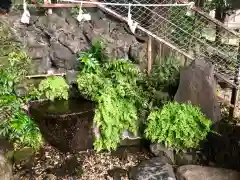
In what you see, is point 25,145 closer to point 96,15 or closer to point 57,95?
point 57,95

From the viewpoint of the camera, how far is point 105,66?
21.3 feet

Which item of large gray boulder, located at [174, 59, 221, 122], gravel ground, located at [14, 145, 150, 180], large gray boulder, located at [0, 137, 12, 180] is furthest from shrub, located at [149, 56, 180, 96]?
large gray boulder, located at [0, 137, 12, 180]

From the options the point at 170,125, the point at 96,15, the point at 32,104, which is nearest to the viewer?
the point at 170,125

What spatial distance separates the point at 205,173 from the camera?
189 inches

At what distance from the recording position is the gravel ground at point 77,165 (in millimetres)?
5277

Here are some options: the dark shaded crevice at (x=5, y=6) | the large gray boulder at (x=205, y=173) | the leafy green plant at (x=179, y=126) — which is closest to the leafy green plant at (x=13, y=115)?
the dark shaded crevice at (x=5, y=6)

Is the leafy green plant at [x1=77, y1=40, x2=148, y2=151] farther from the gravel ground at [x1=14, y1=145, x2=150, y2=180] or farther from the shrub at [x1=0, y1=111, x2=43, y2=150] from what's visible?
the shrub at [x1=0, y1=111, x2=43, y2=150]

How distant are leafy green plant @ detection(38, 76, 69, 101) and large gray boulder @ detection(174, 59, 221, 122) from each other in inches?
95.8

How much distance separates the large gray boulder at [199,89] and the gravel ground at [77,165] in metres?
1.43

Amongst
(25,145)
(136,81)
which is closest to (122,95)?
(136,81)

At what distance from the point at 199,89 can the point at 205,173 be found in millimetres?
1722

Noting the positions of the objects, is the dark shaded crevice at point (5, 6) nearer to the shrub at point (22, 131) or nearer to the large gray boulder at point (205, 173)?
the shrub at point (22, 131)

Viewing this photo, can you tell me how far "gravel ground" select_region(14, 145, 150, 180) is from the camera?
5.28 metres

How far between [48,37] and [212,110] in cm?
420
